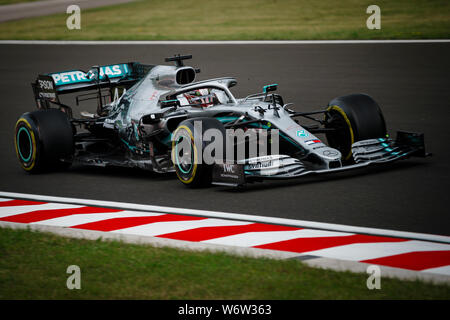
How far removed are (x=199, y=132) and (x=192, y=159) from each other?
0.32 metres

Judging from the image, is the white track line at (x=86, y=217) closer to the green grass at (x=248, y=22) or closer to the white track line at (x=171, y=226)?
the white track line at (x=171, y=226)

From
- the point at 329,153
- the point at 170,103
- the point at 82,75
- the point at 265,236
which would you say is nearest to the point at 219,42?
the point at 82,75

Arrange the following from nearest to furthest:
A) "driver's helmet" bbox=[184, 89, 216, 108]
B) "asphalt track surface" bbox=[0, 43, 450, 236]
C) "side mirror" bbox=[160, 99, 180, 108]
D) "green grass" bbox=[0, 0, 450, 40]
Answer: "asphalt track surface" bbox=[0, 43, 450, 236] < "side mirror" bbox=[160, 99, 180, 108] < "driver's helmet" bbox=[184, 89, 216, 108] < "green grass" bbox=[0, 0, 450, 40]

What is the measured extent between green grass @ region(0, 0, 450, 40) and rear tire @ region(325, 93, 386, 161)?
41.9ft

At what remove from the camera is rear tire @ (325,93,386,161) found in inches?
383

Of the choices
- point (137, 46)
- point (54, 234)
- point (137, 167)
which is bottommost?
point (54, 234)

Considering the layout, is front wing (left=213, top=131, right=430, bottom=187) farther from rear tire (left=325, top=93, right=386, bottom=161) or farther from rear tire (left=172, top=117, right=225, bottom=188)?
rear tire (left=325, top=93, right=386, bottom=161)

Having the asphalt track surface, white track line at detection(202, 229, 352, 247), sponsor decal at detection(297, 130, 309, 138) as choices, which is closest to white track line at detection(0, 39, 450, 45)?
the asphalt track surface

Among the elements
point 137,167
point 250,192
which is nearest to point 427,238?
point 250,192

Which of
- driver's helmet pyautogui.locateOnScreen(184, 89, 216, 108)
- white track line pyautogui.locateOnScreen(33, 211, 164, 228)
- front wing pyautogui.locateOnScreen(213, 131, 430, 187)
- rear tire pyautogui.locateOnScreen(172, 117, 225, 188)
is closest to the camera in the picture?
white track line pyautogui.locateOnScreen(33, 211, 164, 228)

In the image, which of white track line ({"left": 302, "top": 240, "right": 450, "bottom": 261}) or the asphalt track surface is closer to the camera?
white track line ({"left": 302, "top": 240, "right": 450, "bottom": 261})

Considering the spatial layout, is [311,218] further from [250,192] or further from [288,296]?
[288,296]

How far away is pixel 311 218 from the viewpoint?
7727 millimetres

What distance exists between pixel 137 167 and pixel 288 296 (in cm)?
518
